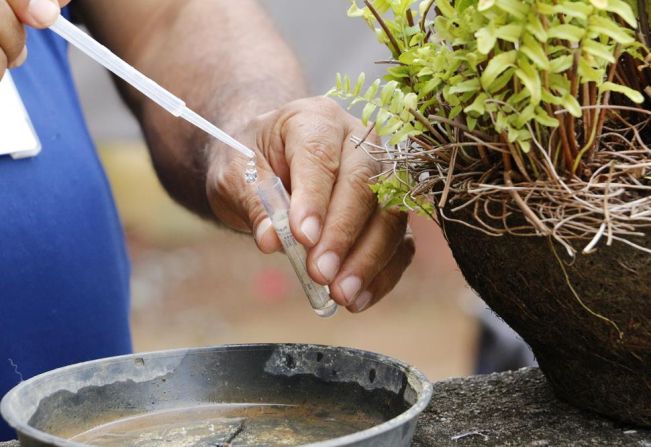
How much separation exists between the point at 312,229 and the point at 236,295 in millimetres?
4182

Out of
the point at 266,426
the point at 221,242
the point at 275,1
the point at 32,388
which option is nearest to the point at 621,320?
the point at 266,426

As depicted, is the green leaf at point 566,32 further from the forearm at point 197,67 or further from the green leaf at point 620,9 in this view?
the forearm at point 197,67

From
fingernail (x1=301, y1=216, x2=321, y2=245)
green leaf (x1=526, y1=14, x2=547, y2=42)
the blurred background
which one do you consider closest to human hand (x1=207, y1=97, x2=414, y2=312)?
fingernail (x1=301, y1=216, x2=321, y2=245)

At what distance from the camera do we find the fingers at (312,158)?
875mm

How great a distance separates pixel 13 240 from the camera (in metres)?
1.09

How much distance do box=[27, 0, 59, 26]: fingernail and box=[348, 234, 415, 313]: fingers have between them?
0.41 metres

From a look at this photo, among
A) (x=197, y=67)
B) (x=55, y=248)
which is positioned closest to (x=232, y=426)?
(x=55, y=248)

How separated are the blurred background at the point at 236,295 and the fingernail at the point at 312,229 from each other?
8.31ft

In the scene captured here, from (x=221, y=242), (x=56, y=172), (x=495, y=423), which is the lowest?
(x=221, y=242)

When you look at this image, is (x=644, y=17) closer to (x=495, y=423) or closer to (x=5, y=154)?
(x=495, y=423)

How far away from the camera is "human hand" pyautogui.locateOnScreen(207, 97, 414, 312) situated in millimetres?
884

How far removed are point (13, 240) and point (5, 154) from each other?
0.35 ft

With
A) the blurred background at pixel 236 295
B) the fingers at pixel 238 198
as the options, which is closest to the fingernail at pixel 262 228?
the fingers at pixel 238 198

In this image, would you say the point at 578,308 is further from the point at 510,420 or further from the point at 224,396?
the point at 224,396
